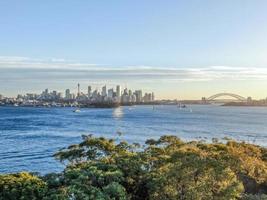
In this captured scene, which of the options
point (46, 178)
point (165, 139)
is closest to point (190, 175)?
point (46, 178)

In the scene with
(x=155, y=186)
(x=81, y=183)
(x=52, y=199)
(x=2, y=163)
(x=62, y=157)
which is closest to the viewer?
(x=52, y=199)

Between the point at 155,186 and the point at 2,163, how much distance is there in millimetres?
36643

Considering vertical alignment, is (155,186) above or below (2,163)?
above

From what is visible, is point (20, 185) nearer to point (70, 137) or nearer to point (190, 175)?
point (190, 175)

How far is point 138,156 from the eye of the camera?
25.9 meters

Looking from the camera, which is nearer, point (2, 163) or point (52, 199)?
point (52, 199)

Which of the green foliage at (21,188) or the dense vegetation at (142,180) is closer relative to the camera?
the green foliage at (21,188)

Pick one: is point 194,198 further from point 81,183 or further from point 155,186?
point 81,183

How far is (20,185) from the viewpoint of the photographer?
2047 centimetres

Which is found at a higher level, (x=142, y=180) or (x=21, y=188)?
(x=21, y=188)

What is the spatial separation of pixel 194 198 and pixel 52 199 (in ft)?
22.9

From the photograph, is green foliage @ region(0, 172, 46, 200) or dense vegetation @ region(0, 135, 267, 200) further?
dense vegetation @ region(0, 135, 267, 200)

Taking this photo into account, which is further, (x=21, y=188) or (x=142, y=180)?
(x=142, y=180)

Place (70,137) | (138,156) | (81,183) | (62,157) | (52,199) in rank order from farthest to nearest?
(70,137), (62,157), (138,156), (81,183), (52,199)
